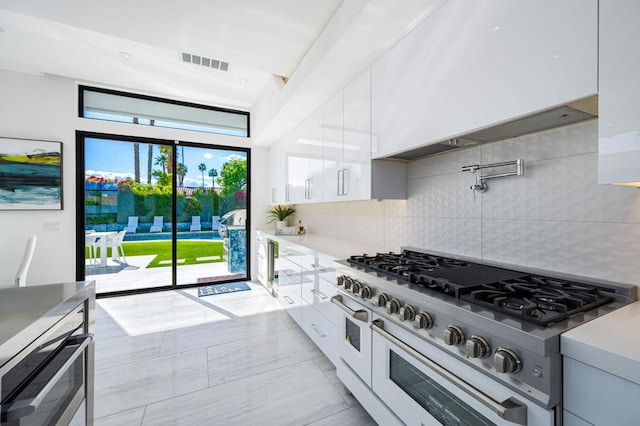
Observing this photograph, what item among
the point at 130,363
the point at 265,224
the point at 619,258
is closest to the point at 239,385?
the point at 130,363

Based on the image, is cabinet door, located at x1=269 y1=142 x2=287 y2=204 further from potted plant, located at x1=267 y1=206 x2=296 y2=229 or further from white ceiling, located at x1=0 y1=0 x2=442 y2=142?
white ceiling, located at x1=0 y1=0 x2=442 y2=142

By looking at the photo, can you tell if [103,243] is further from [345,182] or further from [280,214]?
[345,182]

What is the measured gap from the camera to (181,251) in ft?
14.3

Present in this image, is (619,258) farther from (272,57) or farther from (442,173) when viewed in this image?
(272,57)

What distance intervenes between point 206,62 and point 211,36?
1.08 m

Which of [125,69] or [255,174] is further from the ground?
[125,69]

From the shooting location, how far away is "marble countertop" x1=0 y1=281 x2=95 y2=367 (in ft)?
2.37

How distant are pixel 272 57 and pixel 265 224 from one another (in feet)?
9.72

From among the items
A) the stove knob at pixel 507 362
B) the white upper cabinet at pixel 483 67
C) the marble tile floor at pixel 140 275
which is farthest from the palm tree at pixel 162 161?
the stove knob at pixel 507 362

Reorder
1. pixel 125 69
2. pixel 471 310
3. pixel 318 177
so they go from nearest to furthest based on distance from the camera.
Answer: pixel 471 310 < pixel 318 177 < pixel 125 69

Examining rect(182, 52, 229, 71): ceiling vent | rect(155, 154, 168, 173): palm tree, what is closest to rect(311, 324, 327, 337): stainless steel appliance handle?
rect(182, 52, 229, 71): ceiling vent

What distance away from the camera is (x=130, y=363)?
2.29m

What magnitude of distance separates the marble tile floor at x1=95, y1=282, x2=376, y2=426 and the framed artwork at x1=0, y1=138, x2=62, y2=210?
5.31ft

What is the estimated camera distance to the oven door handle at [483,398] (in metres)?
0.82
